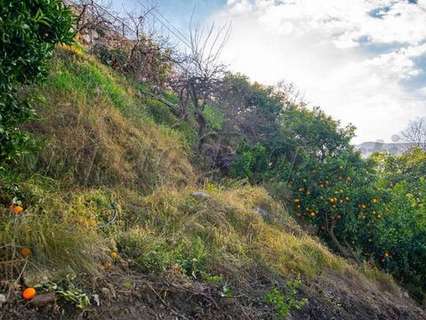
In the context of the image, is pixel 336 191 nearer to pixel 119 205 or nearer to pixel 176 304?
pixel 119 205

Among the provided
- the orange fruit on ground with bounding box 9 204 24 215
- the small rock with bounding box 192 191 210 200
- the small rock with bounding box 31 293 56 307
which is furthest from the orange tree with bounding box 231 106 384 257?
the small rock with bounding box 31 293 56 307

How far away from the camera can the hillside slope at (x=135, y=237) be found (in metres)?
1.95

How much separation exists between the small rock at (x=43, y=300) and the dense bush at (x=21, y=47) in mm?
974

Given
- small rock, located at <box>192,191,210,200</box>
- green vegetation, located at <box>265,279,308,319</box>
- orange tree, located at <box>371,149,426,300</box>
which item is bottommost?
green vegetation, located at <box>265,279,308,319</box>

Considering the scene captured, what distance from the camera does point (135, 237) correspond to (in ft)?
8.67

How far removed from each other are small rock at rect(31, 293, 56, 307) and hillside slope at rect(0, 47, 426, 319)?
0.05ft

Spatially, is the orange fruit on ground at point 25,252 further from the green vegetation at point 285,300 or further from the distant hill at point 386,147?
the distant hill at point 386,147

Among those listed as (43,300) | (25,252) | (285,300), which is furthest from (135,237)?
(285,300)

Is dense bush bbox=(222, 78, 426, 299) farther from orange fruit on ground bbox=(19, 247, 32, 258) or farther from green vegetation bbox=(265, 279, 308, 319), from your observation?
orange fruit on ground bbox=(19, 247, 32, 258)

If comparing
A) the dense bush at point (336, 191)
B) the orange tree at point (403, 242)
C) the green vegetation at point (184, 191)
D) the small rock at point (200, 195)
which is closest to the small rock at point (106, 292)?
the green vegetation at point (184, 191)

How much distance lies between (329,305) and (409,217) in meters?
4.83

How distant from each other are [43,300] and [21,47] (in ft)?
4.63

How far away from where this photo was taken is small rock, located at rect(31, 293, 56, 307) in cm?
167

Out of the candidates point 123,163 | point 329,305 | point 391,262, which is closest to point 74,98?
point 123,163
